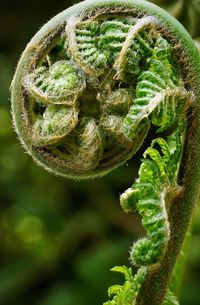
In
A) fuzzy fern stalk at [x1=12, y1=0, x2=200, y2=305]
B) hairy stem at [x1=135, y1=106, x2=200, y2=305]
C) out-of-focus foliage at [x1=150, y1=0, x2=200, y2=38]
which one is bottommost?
hairy stem at [x1=135, y1=106, x2=200, y2=305]

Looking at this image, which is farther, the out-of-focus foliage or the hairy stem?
the out-of-focus foliage

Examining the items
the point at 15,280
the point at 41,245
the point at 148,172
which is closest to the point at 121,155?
the point at 148,172

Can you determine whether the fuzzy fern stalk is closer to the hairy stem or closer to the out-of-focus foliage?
the hairy stem

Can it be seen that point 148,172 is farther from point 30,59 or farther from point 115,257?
point 115,257

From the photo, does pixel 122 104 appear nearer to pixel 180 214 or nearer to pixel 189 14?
pixel 180 214

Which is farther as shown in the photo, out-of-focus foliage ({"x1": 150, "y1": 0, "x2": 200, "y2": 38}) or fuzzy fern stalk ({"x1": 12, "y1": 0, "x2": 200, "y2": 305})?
out-of-focus foliage ({"x1": 150, "y1": 0, "x2": 200, "y2": 38})

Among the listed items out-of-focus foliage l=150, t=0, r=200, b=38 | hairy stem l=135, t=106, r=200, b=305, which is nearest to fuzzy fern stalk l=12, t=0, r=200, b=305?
hairy stem l=135, t=106, r=200, b=305

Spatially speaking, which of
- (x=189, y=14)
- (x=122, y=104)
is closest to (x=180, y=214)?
(x=122, y=104)

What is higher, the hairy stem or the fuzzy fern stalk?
the fuzzy fern stalk
